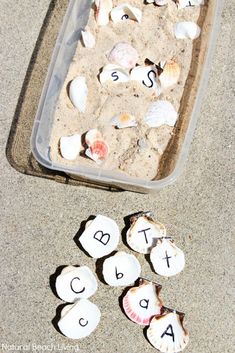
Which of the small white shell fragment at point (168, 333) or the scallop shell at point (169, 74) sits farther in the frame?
the scallop shell at point (169, 74)

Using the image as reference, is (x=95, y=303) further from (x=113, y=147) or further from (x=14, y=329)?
(x=113, y=147)

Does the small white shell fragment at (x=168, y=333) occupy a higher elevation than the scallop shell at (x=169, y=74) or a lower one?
lower

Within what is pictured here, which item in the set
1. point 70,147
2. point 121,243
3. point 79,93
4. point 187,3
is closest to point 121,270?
point 121,243

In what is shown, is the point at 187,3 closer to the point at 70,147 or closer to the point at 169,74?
the point at 169,74

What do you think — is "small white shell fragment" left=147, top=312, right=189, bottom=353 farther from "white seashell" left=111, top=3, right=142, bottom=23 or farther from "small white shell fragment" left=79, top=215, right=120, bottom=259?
"white seashell" left=111, top=3, right=142, bottom=23

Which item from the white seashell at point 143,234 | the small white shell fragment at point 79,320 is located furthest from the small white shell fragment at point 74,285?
the white seashell at point 143,234

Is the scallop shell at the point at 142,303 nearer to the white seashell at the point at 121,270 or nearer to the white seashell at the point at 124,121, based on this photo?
the white seashell at the point at 121,270

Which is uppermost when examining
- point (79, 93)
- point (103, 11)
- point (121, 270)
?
point (103, 11)

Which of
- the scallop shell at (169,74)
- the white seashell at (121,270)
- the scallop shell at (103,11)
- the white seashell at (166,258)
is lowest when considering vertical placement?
the white seashell at (121,270)
